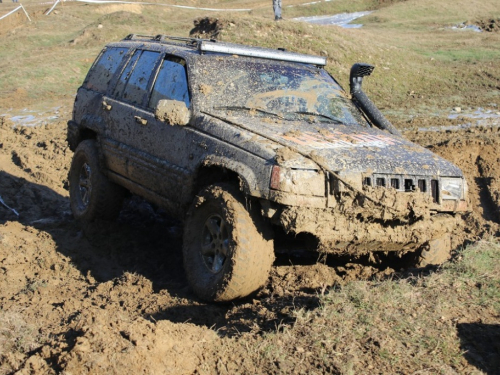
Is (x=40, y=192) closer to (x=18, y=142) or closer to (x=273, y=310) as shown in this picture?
(x=18, y=142)

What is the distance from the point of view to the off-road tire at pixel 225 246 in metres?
4.86

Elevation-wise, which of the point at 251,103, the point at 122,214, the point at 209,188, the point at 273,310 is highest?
the point at 251,103

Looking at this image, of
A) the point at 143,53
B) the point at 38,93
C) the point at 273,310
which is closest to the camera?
the point at 273,310

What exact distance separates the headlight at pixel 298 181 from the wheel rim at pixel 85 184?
3.39 m

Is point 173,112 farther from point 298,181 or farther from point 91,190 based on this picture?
point 91,190

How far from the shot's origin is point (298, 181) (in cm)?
466

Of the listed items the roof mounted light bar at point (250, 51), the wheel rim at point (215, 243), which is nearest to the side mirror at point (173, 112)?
the roof mounted light bar at point (250, 51)

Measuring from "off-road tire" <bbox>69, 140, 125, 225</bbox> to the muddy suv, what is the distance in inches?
0.7

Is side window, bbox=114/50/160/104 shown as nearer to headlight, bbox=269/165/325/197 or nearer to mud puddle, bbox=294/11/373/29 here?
headlight, bbox=269/165/325/197

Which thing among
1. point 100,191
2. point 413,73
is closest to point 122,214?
point 100,191

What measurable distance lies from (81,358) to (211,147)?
2.29 m

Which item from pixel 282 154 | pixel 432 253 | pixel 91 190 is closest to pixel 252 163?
pixel 282 154

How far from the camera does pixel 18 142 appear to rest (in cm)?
1194

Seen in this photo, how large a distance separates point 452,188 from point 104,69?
4488 millimetres
